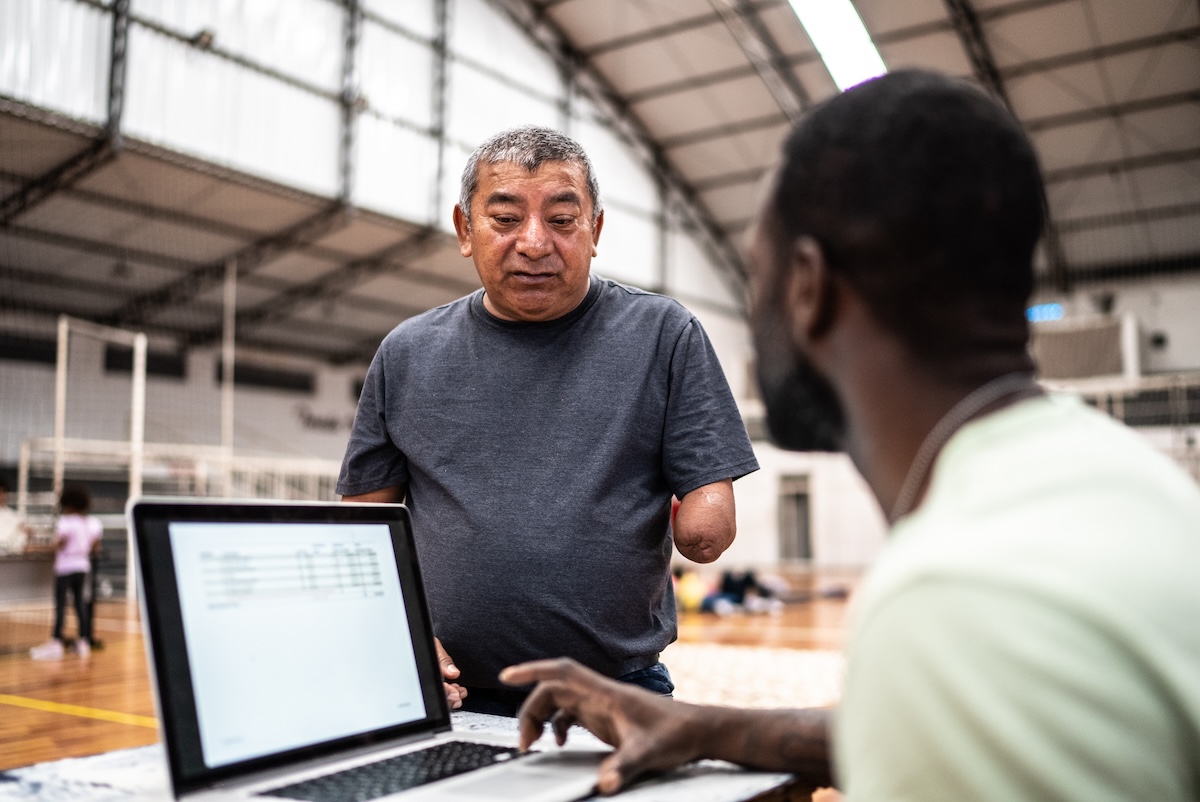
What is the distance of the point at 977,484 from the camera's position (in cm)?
55

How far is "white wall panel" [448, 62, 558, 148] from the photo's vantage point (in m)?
14.4

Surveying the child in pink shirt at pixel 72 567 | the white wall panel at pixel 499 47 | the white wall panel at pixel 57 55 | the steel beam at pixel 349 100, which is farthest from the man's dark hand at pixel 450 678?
the white wall panel at pixel 499 47

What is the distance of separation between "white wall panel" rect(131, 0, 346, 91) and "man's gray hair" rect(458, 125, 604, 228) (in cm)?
1094

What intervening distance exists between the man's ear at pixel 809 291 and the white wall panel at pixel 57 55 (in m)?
10.8

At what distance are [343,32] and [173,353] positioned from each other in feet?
22.8

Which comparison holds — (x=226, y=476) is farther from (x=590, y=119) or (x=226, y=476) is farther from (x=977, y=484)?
(x=977, y=484)

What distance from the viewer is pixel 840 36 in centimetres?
1410

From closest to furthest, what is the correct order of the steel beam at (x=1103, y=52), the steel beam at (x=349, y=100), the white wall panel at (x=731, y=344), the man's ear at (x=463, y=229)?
1. the man's ear at (x=463, y=229)
2. the steel beam at (x=349, y=100)
3. the steel beam at (x=1103, y=52)
4. the white wall panel at (x=731, y=344)

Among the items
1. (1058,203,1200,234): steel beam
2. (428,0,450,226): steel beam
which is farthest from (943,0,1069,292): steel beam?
(428,0,450,226): steel beam

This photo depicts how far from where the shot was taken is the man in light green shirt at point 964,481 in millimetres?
467

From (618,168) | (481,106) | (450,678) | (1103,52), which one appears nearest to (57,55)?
(481,106)

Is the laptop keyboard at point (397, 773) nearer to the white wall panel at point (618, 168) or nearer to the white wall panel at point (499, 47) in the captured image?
the white wall panel at point (499, 47)

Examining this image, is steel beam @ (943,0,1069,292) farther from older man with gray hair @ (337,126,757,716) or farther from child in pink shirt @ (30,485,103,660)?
older man with gray hair @ (337,126,757,716)

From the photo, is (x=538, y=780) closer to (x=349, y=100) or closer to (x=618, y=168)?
(x=349, y=100)
